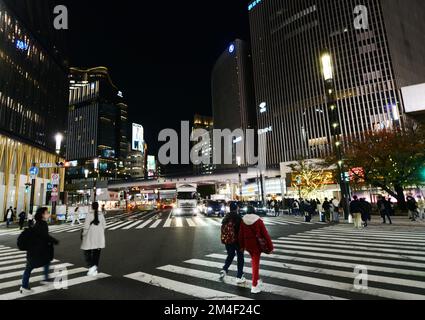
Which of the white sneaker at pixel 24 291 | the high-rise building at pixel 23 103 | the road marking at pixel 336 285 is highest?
the high-rise building at pixel 23 103

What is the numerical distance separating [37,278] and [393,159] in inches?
1092

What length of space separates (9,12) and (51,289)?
152 ft

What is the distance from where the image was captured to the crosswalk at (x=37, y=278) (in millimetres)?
5633

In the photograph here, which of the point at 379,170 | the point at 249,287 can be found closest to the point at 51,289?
the point at 249,287

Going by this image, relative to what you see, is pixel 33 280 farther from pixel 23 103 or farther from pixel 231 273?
pixel 23 103

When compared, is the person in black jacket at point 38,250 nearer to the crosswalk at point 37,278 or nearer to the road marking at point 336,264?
the crosswalk at point 37,278

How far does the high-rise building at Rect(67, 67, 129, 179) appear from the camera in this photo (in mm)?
148875

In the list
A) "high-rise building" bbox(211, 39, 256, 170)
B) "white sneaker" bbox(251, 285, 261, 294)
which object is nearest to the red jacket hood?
"white sneaker" bbox(251, 285, 261, 294)

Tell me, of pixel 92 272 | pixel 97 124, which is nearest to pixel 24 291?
pixel 92 272

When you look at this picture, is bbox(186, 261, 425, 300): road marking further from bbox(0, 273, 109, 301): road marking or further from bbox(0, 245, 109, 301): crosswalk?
bbox(0, 245, 109, 301): crosswalk

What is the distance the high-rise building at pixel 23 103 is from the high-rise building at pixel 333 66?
53692mm

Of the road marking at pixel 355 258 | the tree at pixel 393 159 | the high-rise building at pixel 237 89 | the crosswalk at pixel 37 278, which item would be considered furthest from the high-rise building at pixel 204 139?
the crosswalk at pixel 37 278

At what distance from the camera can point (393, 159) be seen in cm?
2444
